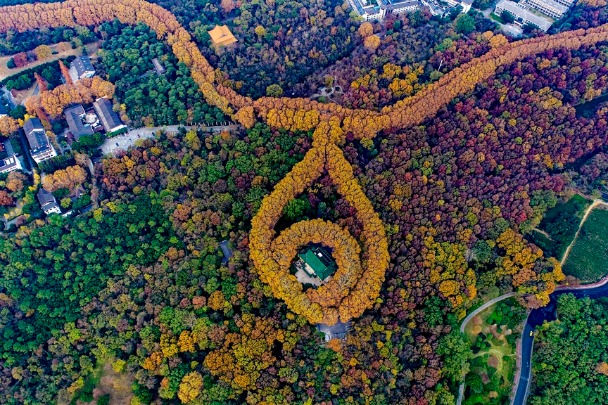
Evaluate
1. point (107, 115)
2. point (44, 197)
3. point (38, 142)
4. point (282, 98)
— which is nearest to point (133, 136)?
point (107, 115)

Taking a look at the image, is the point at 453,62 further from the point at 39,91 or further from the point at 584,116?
the point at 39,91

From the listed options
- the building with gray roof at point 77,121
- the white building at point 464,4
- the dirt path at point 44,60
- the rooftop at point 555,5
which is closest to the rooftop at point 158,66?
the dirt path at point 44,60

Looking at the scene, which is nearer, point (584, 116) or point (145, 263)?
point (145, 263)

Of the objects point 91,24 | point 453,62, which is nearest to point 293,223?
point 453,62

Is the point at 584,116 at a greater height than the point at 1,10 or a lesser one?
lesser

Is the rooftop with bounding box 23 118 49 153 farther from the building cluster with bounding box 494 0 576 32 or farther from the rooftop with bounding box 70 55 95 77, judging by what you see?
the building cluster with bounding box 494 0 576 32

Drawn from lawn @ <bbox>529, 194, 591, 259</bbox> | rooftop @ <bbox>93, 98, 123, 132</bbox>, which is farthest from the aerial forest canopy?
rooftop @ <bbox>93, 98, 123, 132</bbox>
